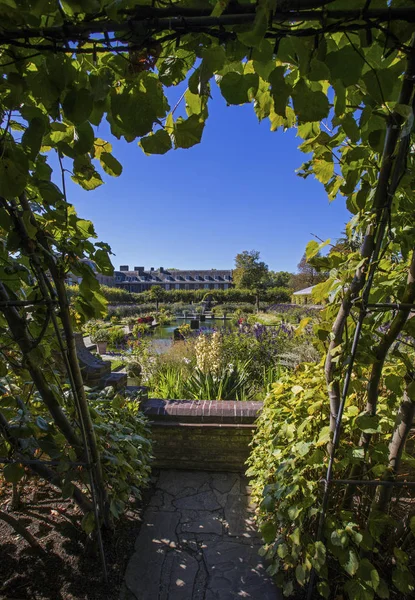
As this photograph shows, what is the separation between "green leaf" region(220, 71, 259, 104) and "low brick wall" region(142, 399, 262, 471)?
8.39 ft

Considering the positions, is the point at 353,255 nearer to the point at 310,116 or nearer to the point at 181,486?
the point at 310,116

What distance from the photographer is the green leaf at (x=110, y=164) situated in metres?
1.05

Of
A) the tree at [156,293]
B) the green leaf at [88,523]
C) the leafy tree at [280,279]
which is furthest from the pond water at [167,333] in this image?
the leafy tree at [280,279]

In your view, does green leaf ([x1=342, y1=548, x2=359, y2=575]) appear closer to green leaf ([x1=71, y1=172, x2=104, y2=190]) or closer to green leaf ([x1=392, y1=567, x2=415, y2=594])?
green leaf ([x1=392, y1=567, x2=415, y2=594])

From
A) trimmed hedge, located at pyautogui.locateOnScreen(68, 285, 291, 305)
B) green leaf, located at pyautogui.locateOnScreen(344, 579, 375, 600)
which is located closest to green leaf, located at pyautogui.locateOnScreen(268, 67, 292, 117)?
green leaf, located at pyautogui.locateOnScreen(344, 579, 375, 600)

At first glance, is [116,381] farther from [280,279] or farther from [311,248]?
[280,279]

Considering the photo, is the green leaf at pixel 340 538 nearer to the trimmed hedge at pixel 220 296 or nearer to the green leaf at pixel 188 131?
the green leaf at pixel 188 131

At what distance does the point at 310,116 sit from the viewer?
0.76 m

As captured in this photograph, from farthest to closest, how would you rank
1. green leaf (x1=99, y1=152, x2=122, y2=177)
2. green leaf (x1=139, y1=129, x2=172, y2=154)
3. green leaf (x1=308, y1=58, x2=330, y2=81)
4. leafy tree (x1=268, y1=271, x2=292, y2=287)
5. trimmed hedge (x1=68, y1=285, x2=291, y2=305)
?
1. leafy tree (x1=268, y1=271, x2=292, y2=287)
2. trimmed hedge (x1=68, y1=285, x2=291, y2=305)
3. green leaf (x1=99, y1=152, x2=122, y2=177)
4. green leaf (x1=139, y1=129, x2=172, y2=154)
5. green leaf (x1=308, y1=58, x2=330, y2=81)

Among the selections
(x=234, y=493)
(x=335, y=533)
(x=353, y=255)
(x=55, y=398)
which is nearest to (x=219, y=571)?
(x=234, y=493)

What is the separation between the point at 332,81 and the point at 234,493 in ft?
9.31

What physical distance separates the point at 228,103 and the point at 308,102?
20 centimetres

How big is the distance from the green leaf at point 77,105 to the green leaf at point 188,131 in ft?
0.71

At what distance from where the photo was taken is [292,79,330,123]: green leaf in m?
0.75
